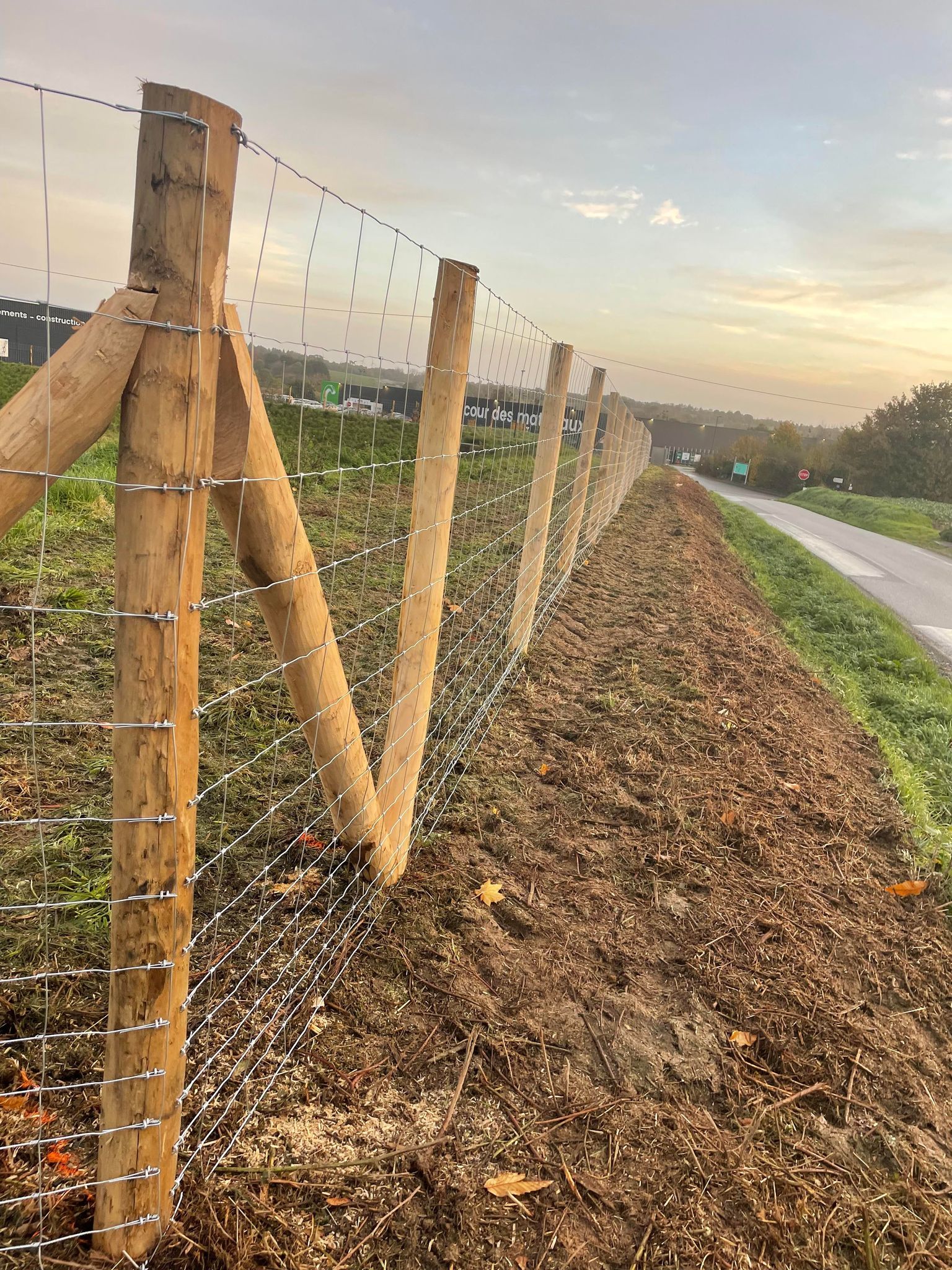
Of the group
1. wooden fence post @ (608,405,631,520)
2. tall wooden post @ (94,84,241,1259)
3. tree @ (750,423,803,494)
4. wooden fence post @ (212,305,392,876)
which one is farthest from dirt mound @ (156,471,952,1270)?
tree @ (750,423,803,494)

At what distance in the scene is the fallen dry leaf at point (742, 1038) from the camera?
2705 mm

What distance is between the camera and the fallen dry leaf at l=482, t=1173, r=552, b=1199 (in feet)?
6.75

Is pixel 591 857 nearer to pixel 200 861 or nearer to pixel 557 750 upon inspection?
pixel 557 750

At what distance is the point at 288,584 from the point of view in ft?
6.68

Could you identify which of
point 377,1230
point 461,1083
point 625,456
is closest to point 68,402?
point 377,1230

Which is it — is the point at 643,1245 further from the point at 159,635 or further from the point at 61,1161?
the point at 159,635

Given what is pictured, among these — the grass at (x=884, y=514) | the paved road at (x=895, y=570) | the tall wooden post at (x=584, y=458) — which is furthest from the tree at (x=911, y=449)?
the tall wooden post at (x=584, y=458)

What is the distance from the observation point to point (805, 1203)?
7.11ft

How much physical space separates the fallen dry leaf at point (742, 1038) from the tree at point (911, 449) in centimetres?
6124

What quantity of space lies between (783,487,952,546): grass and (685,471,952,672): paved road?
1237mm

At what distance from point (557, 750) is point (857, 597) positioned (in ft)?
30.2

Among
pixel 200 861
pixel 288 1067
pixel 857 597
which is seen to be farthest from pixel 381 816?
pixel 857 597

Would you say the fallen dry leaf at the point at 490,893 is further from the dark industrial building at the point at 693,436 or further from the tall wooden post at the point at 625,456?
the dark industrial building at the point at 693,436

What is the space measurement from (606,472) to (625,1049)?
10845mm
